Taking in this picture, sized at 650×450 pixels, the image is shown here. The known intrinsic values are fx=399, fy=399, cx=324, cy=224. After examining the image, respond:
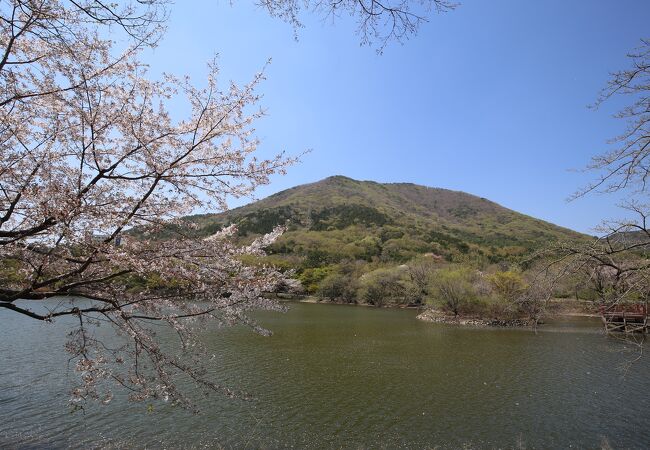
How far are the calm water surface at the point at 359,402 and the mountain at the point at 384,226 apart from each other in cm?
2458

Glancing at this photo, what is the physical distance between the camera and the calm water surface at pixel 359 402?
9.41 meters

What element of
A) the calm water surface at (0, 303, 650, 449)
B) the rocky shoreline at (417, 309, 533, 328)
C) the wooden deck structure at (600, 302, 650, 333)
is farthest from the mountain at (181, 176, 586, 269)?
the wooden deck structure at (600, 302, 650, 333)

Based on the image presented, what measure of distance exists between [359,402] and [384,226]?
10564 cm

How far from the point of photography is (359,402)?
12055 mm

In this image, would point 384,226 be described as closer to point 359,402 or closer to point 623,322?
point 359,402

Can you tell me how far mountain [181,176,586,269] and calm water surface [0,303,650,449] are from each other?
24.6 m

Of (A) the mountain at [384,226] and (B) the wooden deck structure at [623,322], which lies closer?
(B) the wooden deck structure at [623,322]

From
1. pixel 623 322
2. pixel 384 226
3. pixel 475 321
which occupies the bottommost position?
pixel 475 321

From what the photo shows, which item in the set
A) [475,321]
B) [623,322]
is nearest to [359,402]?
[623,322]

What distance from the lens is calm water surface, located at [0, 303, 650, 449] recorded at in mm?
9414

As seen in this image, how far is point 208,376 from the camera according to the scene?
1391cm

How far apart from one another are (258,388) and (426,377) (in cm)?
642

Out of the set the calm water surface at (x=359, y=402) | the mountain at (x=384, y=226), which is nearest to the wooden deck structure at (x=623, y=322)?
the calm water surface at (x=359, y=402)

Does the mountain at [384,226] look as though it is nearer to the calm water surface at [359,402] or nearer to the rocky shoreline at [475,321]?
the rocky shoreline at [475,321]
